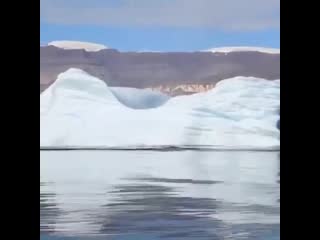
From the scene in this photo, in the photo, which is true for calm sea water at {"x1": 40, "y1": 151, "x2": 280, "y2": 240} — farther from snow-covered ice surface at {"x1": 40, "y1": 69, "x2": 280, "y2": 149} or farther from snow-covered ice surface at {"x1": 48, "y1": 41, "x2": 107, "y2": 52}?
snow-covered ice surface at {"x1": 48, "y1": 41, "x2": 107, "y2": 52}

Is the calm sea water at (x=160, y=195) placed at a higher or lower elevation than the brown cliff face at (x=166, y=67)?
lower

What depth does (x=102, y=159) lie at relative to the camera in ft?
5.56

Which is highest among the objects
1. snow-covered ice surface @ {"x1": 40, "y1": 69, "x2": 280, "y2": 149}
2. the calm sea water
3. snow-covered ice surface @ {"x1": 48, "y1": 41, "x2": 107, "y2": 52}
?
snow-covered ice surface @ {"x1": 48, "y1": 41, "x2": 107, "y2": 52}

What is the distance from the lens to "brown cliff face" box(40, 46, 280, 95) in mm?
1726

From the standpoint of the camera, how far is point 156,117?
1719 mm

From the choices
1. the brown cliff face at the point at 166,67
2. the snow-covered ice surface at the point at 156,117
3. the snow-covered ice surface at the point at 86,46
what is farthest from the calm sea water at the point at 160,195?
the snow-covered ice surface at the point at 86,46

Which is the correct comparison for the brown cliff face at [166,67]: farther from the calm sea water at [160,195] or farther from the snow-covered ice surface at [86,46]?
the calm sea water at [160,195]

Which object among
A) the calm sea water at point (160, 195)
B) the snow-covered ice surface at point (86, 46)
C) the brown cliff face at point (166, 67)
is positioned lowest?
the calm sea water at point (160, 195)

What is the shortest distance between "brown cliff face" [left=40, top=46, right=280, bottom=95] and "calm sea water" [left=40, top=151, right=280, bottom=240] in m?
0.24

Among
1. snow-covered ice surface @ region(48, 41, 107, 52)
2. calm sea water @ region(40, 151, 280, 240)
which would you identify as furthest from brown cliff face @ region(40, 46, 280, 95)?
calm sea water @ region(40, 151, 280, 240)

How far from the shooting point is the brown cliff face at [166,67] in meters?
1.73

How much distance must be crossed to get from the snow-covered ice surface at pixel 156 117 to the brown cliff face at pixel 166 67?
28 mm
